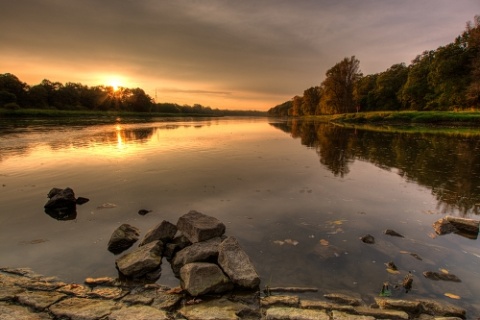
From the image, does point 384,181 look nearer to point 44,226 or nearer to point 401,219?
point 401,219

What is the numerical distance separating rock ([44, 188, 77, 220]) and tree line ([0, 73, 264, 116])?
10153 centimetres

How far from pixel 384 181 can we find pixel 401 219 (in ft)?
15.4

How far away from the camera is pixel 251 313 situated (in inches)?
176

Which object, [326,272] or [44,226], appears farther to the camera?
[44,226]

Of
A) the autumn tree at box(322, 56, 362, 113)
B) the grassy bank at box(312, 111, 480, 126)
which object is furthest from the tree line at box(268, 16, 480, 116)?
the grassy bank at box(312, 111, 480, 126)

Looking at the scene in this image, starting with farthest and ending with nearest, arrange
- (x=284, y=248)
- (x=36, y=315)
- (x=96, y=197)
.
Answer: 1. (x=96, y=197)
2. (x=284, y=248)
3. (x=36, y=315)

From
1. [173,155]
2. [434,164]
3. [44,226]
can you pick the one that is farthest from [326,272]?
[173,155]

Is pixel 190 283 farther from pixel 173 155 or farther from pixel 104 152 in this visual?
pixel 104 152

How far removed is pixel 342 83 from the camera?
289 ft

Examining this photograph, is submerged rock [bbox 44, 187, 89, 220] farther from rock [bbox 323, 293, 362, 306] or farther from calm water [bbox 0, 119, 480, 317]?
rock [bbox 323, 293, 362, 306]

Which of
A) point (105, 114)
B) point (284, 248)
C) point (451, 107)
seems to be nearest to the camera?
point (284, 248)

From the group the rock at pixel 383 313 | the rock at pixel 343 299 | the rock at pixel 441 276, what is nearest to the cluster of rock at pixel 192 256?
the rock at pixel 343 299

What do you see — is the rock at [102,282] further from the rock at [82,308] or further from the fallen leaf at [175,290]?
the fallen leaf at [175,290]

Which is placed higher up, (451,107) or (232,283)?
(451,107)
